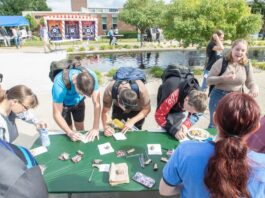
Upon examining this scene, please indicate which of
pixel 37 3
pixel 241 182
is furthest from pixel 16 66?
pixel 37 3

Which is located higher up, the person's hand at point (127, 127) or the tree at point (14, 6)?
the tree at point (14, 6)

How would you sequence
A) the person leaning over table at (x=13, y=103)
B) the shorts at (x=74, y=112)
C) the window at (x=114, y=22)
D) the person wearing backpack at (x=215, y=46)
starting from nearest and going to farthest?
the person leaning over table at (x=13, y=103) → the shorts at (x=74, y=112) → the person wearing backpack at (x=215, y=46) → the window at (x=114, y=22)

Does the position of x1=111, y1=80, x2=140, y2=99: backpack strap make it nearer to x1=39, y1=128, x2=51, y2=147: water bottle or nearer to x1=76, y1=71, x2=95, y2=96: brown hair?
x1=76, y1=71, x2=95, y2=96: brown hair

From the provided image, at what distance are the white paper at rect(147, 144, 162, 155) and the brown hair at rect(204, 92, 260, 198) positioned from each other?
1254 mm

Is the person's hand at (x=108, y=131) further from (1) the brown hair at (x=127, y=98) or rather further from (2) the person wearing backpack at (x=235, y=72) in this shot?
(2) the person wearing backpack at (x=235, y=72)

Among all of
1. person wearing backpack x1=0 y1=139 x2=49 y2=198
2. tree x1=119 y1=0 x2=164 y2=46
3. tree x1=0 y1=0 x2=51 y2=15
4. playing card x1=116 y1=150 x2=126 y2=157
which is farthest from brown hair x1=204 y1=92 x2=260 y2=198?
tree x1=0 y1=0 x2=51 y2=15

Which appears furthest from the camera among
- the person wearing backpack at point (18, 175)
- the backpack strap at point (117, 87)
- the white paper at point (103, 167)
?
the backpack strap at point (117, 87)

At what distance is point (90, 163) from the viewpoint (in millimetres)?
2287

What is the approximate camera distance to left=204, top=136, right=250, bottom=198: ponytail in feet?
3.77

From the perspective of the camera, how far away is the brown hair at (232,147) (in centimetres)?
115

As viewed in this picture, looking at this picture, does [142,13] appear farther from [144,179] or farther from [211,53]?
[144,179]

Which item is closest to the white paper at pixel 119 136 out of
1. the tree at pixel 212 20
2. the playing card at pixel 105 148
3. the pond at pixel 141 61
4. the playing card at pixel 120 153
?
the playing card at pixel 105 148

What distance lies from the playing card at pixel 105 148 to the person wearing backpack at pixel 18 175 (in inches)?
52.7

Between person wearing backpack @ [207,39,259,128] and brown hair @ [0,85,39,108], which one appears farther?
person wearing backpack @ [207,39,259,128]
